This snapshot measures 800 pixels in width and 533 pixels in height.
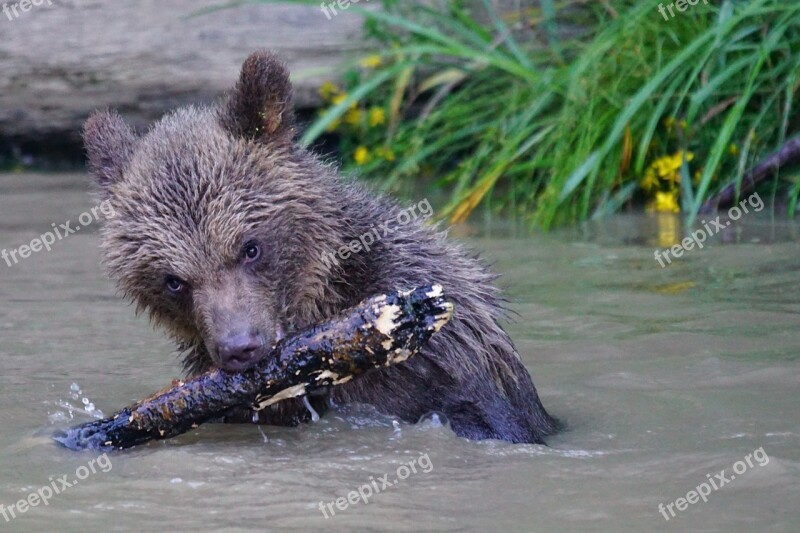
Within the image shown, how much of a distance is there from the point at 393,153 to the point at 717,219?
2.77 meters

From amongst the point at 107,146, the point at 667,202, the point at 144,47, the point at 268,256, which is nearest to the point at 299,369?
the point at 268,256

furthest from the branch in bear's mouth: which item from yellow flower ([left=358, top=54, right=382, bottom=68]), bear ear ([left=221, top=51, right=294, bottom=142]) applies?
yellow flower ([left=358, top=54, right=382, bottom=68])

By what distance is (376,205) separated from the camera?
5465 millimetres

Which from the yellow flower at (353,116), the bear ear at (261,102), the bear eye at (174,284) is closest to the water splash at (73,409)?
the bear eye at (174,284)

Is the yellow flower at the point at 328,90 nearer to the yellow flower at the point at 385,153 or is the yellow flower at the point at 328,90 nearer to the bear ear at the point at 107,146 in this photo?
the yellow flower at the point at 385,153

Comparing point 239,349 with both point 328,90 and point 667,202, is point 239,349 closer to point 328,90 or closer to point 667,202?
point 667,202

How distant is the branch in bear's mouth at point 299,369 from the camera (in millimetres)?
4480

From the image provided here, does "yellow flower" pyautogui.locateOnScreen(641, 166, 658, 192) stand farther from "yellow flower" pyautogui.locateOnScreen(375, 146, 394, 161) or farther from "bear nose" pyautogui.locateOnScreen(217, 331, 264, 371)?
"bear nose" pyautogui.locateOnScreen(217, 331, 264, 371)

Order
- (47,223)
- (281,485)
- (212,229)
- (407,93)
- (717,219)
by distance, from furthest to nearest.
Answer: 1. (407,93)
2. (47,223)
3. (717,219)
4. (212,229)
5. (281,485)

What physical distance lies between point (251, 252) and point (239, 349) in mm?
491

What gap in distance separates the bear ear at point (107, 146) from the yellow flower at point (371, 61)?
16.4 ft

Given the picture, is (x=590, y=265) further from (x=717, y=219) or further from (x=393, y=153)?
(x=393, y=153)

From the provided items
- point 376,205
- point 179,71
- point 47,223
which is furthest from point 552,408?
point 179,71

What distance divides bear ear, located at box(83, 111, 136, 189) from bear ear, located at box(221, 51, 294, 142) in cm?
45
